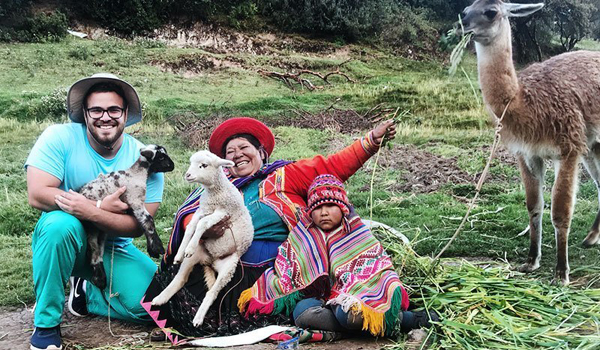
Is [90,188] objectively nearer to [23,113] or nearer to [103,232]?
[103,232]

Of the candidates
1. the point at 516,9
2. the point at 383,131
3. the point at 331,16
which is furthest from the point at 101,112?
the point at 331,16

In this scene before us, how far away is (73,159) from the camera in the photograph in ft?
11.1

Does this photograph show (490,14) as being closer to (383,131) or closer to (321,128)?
(383,131)

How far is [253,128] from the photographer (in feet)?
12.3

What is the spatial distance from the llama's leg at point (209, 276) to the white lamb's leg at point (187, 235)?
209 millimetres

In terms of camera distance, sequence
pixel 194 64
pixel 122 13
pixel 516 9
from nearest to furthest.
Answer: pixel 516 9 < pixel 194 64 < pixel 122 13

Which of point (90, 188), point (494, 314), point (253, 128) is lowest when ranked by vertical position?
point (494, 314)

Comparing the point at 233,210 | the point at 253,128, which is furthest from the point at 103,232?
the point at 253,128

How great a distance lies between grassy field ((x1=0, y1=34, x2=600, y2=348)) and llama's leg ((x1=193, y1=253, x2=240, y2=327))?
101 cm

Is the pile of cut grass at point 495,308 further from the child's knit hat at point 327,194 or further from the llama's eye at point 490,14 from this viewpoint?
the llama's eye at point 490,14

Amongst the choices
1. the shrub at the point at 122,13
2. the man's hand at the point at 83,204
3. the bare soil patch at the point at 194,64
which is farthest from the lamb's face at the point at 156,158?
the shrub at the point at 122,13

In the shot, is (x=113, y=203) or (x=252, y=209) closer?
(x=113, y=203)

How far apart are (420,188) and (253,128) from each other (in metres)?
4.34

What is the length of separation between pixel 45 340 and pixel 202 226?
3.53 feet
